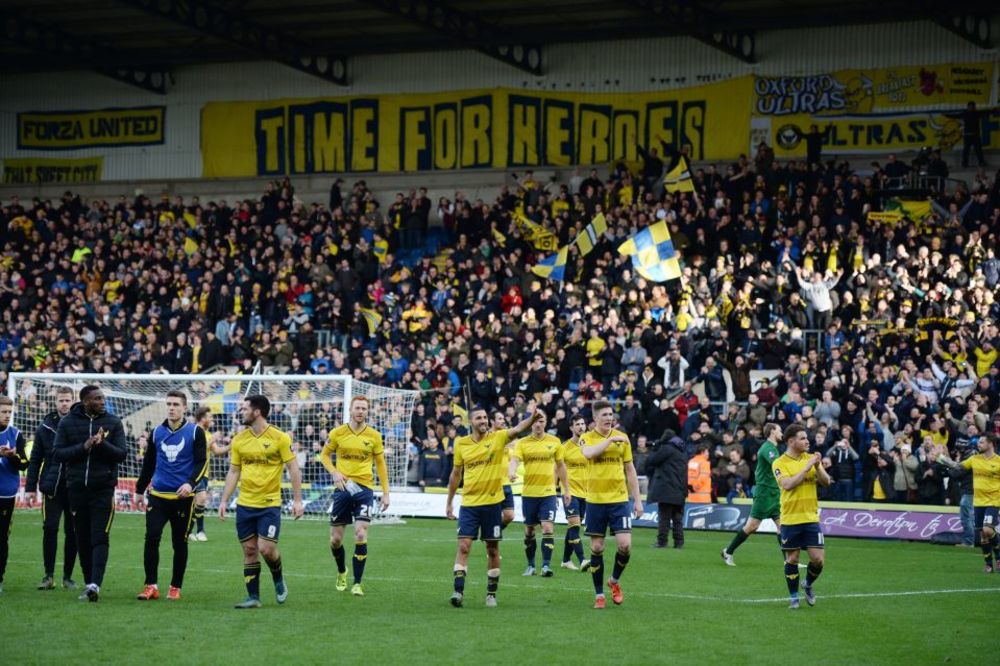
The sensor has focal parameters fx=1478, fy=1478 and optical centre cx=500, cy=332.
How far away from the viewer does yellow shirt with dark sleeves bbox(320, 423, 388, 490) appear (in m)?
17.8

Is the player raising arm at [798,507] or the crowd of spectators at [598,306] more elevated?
the crowd of spectators at [598,306]

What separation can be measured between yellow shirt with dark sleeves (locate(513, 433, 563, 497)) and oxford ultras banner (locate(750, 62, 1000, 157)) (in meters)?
21.6

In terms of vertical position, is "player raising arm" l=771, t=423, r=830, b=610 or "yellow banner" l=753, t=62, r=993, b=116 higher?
"yellow banner" l=753, t=62, r=993, b=116

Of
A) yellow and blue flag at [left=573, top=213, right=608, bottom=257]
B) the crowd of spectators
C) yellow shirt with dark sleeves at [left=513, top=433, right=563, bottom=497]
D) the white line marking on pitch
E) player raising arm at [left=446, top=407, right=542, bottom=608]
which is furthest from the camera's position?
yellow and blue flag at [left=573, top=213, right=608, bottom=257]

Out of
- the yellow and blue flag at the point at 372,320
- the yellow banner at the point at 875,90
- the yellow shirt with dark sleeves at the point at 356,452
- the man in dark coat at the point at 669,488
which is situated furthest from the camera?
the yellow and blue flag at the point at 372,320

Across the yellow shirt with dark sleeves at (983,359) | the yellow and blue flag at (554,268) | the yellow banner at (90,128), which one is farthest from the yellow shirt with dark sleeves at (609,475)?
the yellow banner at (90,128)

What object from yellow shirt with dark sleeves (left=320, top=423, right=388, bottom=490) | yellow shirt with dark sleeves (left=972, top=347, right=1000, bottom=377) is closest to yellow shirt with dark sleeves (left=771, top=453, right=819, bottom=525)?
yellow shirt with dark sleeves (left=320, top=423, right=388, bottom=490)

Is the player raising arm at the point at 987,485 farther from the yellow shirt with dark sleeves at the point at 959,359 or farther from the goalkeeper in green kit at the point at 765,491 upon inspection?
the yellow shirt with dark sleeves at the point at 959,359

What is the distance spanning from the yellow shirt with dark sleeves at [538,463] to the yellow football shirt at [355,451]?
2.69 meters

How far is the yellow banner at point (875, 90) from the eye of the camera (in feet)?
125

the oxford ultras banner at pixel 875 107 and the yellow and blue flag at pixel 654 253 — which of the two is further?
the oxford ultras banner at pixel 875 107

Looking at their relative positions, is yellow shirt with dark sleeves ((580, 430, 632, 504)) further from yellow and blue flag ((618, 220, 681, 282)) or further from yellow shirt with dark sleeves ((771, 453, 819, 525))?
yellow and blue flag ((618, 220, 681, 282))

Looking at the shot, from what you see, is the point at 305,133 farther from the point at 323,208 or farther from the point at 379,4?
the point at 379,4

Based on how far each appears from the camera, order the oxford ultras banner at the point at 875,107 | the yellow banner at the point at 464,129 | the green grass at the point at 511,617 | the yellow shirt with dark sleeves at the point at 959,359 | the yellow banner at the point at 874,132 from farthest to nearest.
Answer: the yellow banner at the point at 464,129 < the oxford ultras banner at the point at 875,107 < the yellow banner at the point at 874,132 < the yellow shirt with dark sleeves at the point at 959,359 < the green grass at the point at 511,617
